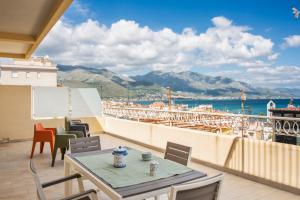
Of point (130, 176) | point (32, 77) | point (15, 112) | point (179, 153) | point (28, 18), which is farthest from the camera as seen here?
point (32, 77)

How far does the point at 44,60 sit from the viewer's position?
28.7 metres

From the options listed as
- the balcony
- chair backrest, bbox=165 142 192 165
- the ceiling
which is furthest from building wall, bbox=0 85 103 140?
chair backrest, bbox=165 142 192 165

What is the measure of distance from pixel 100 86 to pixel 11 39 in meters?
4.84

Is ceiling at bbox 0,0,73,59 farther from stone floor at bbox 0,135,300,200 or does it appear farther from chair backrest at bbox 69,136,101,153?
stone floor at bbox 0,135,300,200

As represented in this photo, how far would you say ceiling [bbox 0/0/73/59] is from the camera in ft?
12.9

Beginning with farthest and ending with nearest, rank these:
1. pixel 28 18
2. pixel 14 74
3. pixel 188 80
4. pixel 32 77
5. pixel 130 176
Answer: pixel 188 80
pixel 32 77
pixel 14 74
pixel 28 18
pixel 130 176

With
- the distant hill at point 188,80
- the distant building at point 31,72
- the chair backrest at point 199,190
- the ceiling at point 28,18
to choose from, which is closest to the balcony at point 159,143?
the chair backrest at point 199,190

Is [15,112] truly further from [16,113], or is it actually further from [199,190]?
[199,190]

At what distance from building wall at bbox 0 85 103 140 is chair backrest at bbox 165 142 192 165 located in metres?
6.66

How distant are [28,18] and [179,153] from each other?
11.6 ft

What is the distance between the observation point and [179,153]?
295 cm

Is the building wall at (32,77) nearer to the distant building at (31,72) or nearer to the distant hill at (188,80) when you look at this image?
the distant building at (31,72)

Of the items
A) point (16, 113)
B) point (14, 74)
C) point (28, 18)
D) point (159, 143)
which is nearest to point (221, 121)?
point (159, 143)

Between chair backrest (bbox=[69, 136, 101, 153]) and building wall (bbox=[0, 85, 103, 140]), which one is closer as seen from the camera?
chair backrest (bbox=[69, 136, 101, 153])
